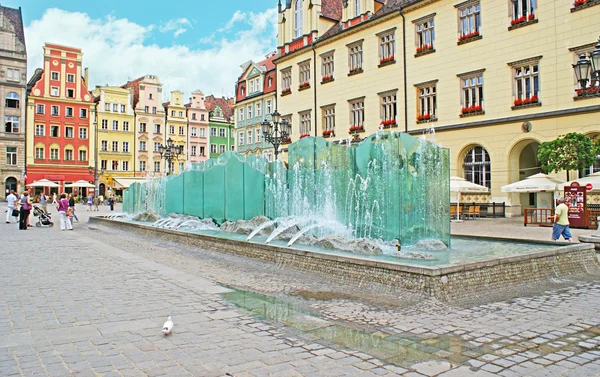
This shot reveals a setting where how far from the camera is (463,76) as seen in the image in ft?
90.5

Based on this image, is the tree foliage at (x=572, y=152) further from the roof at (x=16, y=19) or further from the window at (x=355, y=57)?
the roof at (x=16, y=19)

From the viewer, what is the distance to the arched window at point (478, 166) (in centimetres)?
2736

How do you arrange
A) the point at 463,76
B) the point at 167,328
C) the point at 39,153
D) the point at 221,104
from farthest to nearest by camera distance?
the point at 221,104 → the point at 39,153 → the point at 463,76 → the point at 167,328

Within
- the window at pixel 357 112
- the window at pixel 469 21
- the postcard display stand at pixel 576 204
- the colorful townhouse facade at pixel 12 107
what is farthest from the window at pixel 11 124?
the postcard display stand at pixel 576 204

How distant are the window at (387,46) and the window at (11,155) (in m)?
45.7

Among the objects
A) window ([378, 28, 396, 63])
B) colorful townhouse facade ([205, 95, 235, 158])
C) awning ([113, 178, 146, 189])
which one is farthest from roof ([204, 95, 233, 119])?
window ([378, 28, 396, 63])

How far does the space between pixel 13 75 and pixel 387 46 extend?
46.3m

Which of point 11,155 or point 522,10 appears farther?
point 11,155

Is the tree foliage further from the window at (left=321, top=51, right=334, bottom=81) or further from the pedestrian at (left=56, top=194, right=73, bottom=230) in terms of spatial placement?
the pedestrian at (left=56, top=194, right=73, bottom=230)

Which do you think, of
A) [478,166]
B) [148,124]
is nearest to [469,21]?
[478,166]

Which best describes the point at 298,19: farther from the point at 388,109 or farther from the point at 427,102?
the point at 427,102

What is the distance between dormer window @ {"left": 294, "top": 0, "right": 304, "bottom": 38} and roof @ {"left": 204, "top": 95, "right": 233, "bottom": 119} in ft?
122

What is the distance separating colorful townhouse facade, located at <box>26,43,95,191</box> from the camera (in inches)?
2282

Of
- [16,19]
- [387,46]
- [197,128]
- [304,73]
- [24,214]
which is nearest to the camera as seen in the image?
[24,214]
